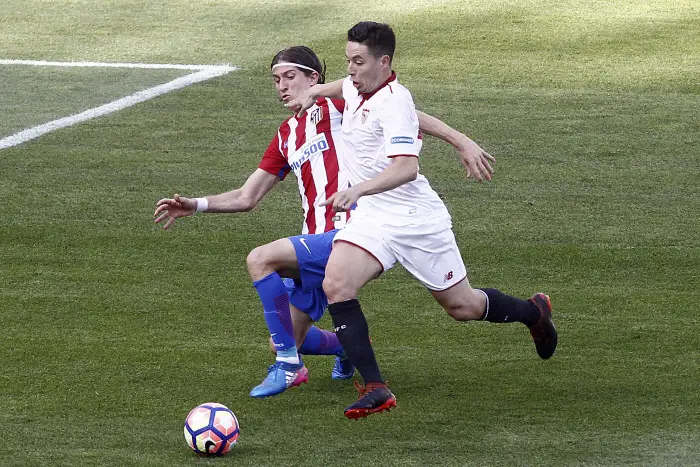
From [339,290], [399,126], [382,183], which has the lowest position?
[339,290]

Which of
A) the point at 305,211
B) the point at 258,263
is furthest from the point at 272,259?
the point at 305,211

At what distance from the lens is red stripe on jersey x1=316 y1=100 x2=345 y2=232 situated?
21.5ft

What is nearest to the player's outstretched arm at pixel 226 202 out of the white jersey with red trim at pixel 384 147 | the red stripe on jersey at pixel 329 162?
the red stripe on jersey at pixel 329 162

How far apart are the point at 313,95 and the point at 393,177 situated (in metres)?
0.84

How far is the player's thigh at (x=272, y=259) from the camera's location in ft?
20.6

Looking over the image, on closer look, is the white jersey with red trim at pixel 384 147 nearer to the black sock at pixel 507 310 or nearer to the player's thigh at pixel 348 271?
the player's thigh at pixel 348 271

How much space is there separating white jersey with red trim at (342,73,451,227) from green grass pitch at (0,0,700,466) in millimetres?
966

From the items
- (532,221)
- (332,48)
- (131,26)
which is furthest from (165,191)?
(131,26)

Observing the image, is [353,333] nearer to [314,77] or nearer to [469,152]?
[469,152]

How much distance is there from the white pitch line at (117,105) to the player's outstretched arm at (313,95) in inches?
237

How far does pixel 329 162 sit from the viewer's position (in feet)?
21.7

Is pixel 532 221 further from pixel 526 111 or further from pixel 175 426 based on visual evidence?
pixel 175 426

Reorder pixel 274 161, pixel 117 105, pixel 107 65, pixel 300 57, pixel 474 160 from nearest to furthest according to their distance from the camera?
pixel 474 160 < pixel 300 57 < pixel 274 161 < pixel 117 105 < pixel 107 65

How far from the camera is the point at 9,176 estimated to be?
10.8m
